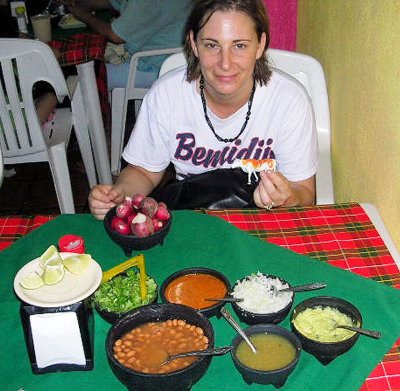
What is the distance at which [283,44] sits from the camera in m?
3.19

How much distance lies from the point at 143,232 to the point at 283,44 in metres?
1.98

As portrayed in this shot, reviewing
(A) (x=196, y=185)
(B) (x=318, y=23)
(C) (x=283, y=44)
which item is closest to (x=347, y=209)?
(A) (x=196, y=185)

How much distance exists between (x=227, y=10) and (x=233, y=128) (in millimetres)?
404

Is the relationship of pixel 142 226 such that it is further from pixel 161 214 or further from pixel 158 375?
pixel 158 375

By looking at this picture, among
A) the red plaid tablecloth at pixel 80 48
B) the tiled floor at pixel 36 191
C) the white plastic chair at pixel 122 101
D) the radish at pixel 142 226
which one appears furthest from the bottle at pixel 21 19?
the radish at pixel 142 226

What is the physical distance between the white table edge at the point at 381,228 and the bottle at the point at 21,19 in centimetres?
283

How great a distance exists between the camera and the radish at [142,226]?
5.04ft

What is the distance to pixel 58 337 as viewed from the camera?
1211 mm

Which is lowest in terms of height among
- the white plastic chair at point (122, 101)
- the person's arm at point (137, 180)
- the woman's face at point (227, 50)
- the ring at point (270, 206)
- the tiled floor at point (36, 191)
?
the tiled floor at point (36, 191)

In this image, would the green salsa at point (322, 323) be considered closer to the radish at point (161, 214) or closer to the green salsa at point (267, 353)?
the green salsa at point (267, 353)

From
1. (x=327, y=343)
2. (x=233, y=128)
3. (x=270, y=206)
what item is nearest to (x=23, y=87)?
(x=233, y=128)

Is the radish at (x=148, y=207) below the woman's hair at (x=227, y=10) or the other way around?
below

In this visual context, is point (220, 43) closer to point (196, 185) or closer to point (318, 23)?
point (196, 185)

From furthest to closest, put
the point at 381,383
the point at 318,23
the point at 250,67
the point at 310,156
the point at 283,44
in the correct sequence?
1. the point at 283,44
2. the point at 318,23
3. the point at 310,156
4. the point at 250,67
5. the point at 381,383
